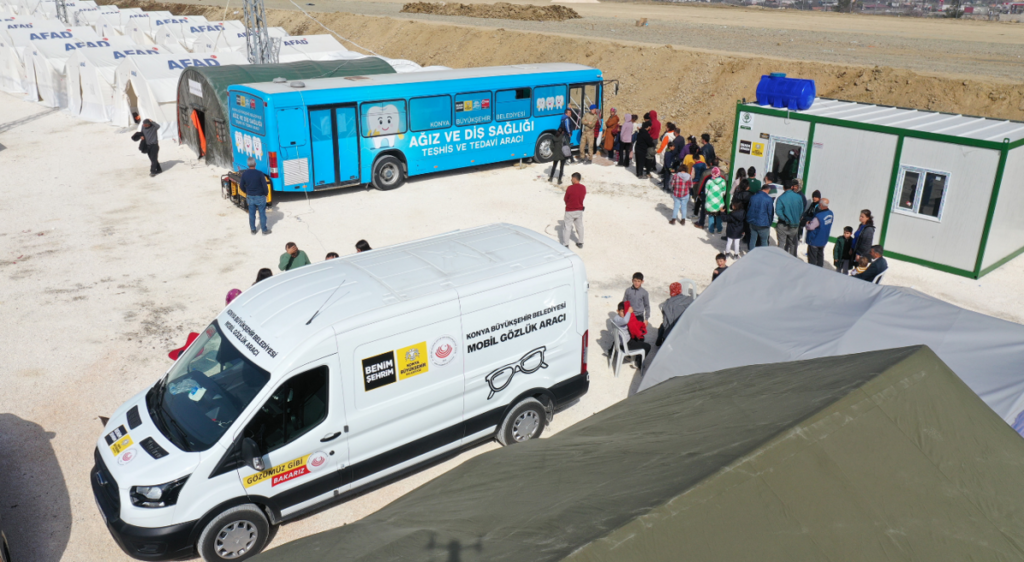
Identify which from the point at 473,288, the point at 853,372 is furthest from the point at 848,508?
the point at 473,288

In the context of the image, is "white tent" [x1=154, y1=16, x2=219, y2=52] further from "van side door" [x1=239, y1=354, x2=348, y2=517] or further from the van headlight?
the van headlight

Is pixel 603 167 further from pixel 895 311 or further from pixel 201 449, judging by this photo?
pixel 201 449

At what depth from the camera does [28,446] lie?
7746mm

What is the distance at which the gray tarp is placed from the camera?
6.86 meters

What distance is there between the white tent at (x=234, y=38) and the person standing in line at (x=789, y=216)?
26.8 meters

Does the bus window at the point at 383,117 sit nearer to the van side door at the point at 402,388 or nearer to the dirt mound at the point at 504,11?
the van side door at the point at 402,388

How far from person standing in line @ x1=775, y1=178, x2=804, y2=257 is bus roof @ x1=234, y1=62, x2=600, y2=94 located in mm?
8583

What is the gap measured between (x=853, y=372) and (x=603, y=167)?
15.2m

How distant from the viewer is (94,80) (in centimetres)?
2459

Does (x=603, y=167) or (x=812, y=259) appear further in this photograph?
(x=603, y=167)

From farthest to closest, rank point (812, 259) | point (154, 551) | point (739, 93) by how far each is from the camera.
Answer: point (739, 93), point (812, 259), point (154, 551)

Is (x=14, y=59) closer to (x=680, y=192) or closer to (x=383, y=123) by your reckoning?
(x=383, y=123)

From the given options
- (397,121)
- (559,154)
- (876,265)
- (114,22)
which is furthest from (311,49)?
(876,265)

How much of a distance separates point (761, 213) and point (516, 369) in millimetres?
7228
